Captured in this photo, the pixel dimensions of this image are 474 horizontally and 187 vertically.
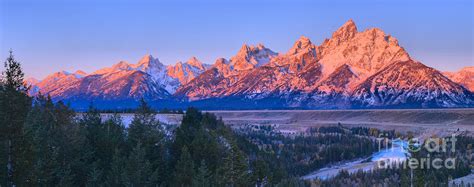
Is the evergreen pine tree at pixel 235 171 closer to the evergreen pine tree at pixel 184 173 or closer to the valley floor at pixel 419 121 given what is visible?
the evergreen pine tree at pixel 184 173

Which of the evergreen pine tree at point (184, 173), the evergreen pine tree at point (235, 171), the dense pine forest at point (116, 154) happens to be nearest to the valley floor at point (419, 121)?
the dense pine forest at point (116, 154)

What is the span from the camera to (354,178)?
71938 mm

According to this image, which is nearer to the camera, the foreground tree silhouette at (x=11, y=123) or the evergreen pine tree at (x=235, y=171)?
the foreground tree silhouette at (x=11, y=123)

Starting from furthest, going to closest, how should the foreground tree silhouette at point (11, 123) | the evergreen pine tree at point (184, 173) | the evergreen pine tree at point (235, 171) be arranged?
the evergreen pine tree at point (184, 173) < the evergreen pine tree at point (235, 171) < the foreground tree silhouette at point (11, 123)

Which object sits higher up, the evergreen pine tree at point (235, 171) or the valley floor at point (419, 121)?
the valley floor at point (419, 121)

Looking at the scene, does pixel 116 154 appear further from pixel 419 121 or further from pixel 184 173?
pixel 419 121

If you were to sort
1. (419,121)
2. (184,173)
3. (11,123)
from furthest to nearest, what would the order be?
(419,121) → (184,173) → (11,123)

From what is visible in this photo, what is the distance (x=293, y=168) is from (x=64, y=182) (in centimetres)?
5023

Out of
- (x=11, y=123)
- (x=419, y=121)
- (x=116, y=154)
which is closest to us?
(x=11, y=123)

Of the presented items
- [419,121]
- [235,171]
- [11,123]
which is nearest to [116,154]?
[235,171]

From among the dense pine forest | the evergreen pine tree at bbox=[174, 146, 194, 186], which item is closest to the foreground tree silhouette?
the dense pine forest

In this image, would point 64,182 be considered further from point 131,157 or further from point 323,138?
point 323,138

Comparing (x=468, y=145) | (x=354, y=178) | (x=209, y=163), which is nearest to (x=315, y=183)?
(x=354, y=178)

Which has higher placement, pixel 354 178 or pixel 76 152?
pixel 76 152
